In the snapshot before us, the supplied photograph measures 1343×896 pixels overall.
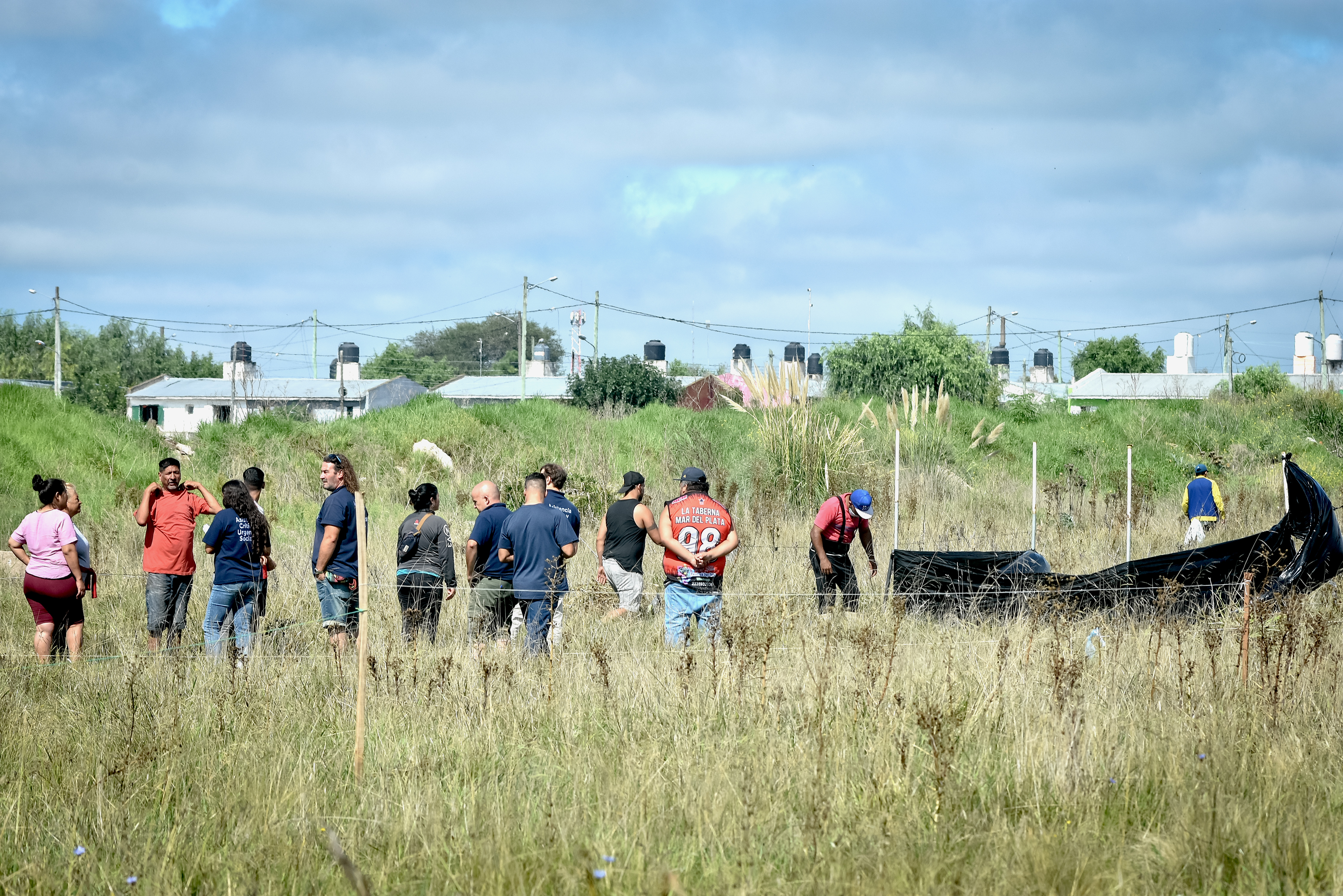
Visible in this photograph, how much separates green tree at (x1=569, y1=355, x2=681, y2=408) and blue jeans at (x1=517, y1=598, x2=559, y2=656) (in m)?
32.2

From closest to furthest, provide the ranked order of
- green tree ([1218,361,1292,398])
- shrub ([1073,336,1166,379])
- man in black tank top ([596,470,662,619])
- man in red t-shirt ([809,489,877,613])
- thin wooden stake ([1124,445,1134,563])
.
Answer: man in black tank top ([596,470,662,619]) < man in red t-shirt ([809,489,877,613]) < thin wooden stake ([1124,445,1134,563]) < green tree ([1218,361,1292,398]) < shrub ([1073,336,1166,379])

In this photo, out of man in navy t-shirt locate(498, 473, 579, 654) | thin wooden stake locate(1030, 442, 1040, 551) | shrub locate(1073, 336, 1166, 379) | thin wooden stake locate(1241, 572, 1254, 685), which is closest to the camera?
thin wooden stake locate(1241, 572, 1254, 685)

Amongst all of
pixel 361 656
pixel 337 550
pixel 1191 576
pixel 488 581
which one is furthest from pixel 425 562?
pixel 1191 576

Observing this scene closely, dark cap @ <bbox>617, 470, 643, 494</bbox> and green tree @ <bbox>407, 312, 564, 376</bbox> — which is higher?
green tree @ <bbox>407, 312, 564, 376</bbox>

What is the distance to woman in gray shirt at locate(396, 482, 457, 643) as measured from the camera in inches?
316

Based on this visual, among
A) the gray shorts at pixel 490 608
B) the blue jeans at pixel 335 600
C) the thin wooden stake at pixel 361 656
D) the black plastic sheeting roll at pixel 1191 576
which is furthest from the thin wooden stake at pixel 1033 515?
the thin wooden stake at pixel 361 656

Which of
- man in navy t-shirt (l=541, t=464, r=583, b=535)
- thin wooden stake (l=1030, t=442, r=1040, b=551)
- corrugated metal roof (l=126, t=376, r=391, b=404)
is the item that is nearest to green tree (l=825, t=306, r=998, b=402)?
thin wooden stake (l=1030, t=442, r=1040, b=551)

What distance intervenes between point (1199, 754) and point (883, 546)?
965 cm

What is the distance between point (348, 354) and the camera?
6259 cm

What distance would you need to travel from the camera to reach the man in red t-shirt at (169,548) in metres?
8.07

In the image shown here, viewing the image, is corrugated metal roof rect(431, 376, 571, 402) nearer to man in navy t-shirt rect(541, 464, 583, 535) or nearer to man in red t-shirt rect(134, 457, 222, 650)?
man in navy t-shirt rect(541, 464, 583, 535)

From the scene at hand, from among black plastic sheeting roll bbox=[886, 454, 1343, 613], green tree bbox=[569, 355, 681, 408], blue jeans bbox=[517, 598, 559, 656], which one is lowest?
blue jeans bbox=[517, 598, 559, 656]

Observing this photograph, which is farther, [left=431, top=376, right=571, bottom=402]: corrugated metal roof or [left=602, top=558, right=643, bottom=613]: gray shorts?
[left=431, top=376, right=571, bottom=402]: corrugated metal roof

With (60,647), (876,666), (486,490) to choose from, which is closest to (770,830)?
(876,666)
